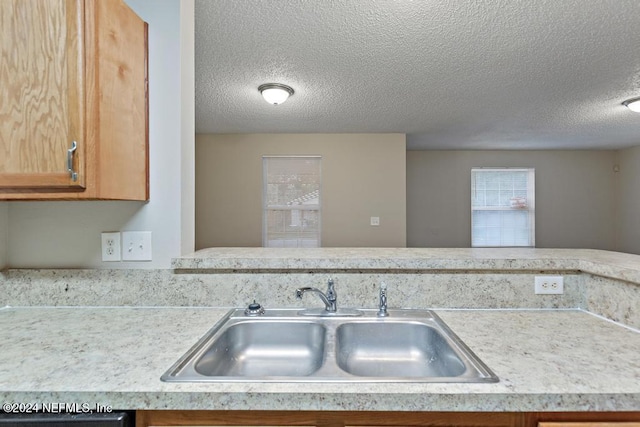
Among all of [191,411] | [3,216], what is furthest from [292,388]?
[3,216]

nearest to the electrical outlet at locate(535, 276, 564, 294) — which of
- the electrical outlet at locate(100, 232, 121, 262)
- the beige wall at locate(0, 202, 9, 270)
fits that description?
the electrical outlet at locate(100, 232, 121, 262)

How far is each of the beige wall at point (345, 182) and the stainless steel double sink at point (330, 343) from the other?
11.7 feet

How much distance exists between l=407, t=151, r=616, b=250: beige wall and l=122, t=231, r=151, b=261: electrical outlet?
17.5ft

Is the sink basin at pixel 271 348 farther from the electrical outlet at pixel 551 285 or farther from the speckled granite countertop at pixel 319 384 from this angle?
the electrical outlet at pixel 551 285

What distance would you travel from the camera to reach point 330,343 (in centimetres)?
100

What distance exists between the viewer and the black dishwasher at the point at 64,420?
2.19ft

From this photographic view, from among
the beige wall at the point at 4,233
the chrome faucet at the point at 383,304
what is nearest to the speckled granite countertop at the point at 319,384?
the chrome faucet at the point at 383,304

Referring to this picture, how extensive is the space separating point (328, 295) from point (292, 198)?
3639mm

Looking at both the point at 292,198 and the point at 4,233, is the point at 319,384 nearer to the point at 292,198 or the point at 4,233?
the point at 4,233

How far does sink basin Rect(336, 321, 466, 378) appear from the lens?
3.46 ft

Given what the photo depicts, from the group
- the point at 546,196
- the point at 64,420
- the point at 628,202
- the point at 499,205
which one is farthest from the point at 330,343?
the point at 628,202

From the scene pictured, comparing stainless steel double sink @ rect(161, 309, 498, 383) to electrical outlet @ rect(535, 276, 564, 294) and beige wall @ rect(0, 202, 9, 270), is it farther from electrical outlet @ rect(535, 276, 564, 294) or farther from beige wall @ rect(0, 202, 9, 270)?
beige wall @ rect(0, 202, 9, 270)

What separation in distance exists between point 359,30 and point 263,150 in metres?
2.92

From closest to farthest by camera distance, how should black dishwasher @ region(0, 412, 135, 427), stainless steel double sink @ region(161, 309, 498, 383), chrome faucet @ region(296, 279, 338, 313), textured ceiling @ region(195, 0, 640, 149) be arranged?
black dishwasher @ region(0, 412, 135, 427) → stainless steel double sink @ region(161, 309, 498, 383) → chrome faucet @ region(296, 279, 338, 313) → textured ceiling @ region(195, 0, 640, 149)
